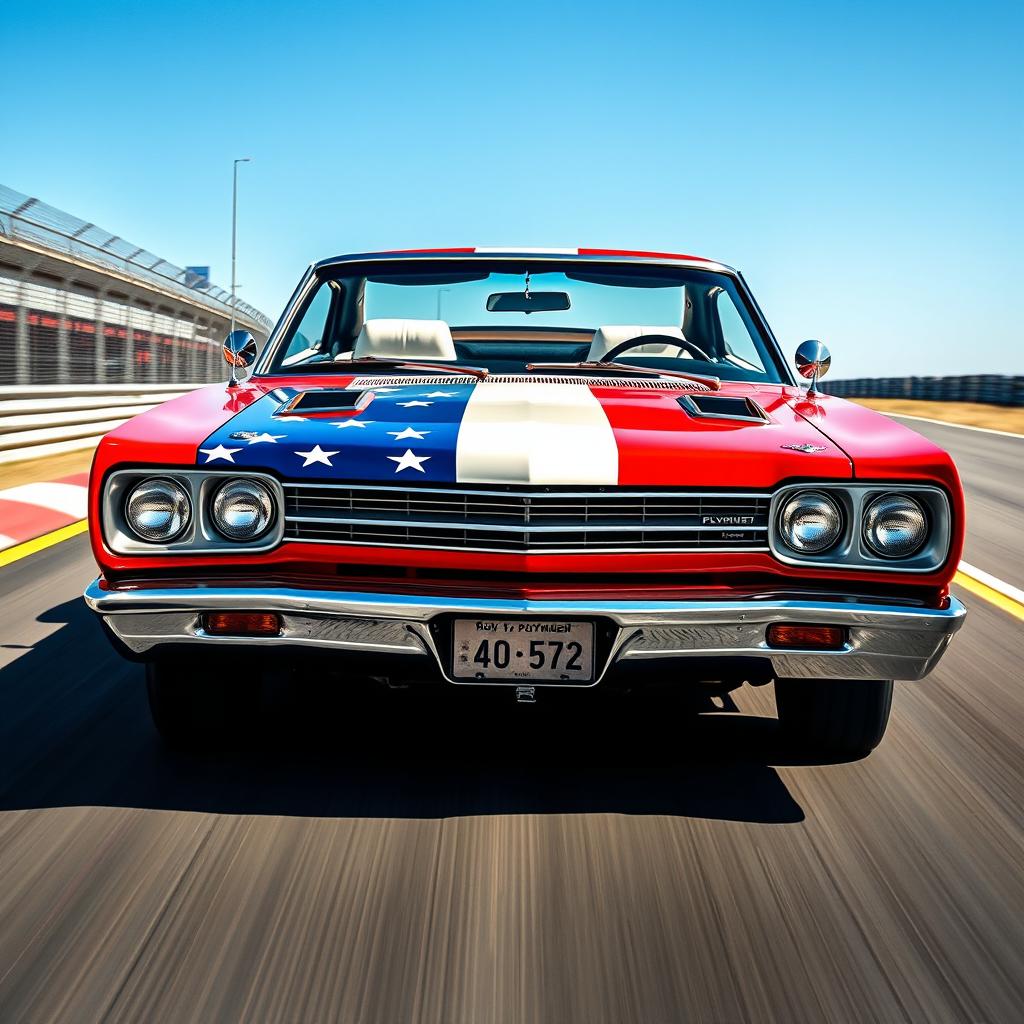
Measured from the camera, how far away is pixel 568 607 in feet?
9.27

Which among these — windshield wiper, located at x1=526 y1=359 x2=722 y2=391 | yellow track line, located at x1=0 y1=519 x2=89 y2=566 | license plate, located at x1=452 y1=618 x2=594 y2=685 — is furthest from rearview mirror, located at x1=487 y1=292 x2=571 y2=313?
yellow track line, located at x1=0 y1=519 x2=89 y2=566

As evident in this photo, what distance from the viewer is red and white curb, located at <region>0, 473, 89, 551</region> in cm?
784

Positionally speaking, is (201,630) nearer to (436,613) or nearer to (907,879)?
(436,613)

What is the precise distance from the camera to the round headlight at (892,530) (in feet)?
9.66

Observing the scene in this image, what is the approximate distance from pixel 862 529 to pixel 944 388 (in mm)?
39734

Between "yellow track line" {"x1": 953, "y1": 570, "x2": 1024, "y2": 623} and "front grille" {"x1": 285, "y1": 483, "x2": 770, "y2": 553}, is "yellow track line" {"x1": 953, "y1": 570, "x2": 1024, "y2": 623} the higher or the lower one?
the lower one

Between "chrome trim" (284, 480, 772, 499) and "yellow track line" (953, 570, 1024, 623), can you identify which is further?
"yellow track line" (953, 570, 1024, 623)

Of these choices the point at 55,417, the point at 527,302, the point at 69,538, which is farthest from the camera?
the point at 55,417

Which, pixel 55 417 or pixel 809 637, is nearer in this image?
pixel 809 637

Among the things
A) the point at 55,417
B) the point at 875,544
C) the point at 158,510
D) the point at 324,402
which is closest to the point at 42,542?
the point at 324,402

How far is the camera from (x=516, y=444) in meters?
2.93

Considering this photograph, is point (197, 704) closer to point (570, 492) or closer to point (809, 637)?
point (570, 492)

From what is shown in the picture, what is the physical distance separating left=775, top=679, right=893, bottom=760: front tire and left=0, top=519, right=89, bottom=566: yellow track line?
14.8 feet

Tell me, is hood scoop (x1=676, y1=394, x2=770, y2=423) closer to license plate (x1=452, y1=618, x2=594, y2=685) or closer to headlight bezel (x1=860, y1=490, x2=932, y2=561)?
headlight bezel (x1=860, y1=490, x2=932, y2=561)
